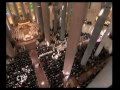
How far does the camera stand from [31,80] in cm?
130

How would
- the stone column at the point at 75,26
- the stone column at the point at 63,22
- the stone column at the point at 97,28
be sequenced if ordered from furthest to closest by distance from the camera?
the stone column at the point at 63,22
the stone column at the point at 97,28
the stone column at the point at 75,26

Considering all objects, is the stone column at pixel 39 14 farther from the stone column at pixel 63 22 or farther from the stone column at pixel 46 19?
the stone column at pixel 63 22

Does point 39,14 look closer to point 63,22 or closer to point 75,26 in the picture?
point 63,22

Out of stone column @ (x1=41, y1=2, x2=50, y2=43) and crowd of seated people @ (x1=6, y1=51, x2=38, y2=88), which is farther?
crowd of seated people @ (x1=6, y1=51, x2=38, y2=88)

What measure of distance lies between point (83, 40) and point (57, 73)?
361 mm

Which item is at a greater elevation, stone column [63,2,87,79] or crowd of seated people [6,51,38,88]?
stone column [63,2,87,79]

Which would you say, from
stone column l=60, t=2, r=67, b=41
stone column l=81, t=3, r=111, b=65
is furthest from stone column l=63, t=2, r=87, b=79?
stone column l=60, t=2, r=67, b=41

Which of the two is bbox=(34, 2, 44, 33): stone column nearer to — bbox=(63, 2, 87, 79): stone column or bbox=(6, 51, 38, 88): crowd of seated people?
bbox=(6, 51, 38, 88): crowd of seated people

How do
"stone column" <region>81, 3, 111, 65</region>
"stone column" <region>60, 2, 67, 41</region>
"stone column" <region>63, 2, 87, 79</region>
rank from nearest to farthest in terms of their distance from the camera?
"stone column" <region>63, 2, 87, 79</region>, "stone column" <region>81, 3, 111, 65</region>, "stone column" <region>60, 2, 67, 41</region>

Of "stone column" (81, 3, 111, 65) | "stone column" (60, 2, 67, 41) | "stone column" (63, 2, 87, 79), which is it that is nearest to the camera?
"stone column" (63, 2, 87, 79)

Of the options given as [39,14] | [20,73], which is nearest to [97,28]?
[39,14]

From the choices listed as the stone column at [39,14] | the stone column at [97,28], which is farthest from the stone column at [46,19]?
the stone column at [97,28]

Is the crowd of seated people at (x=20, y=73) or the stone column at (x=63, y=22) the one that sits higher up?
the stone column at (x=63, y=22)
